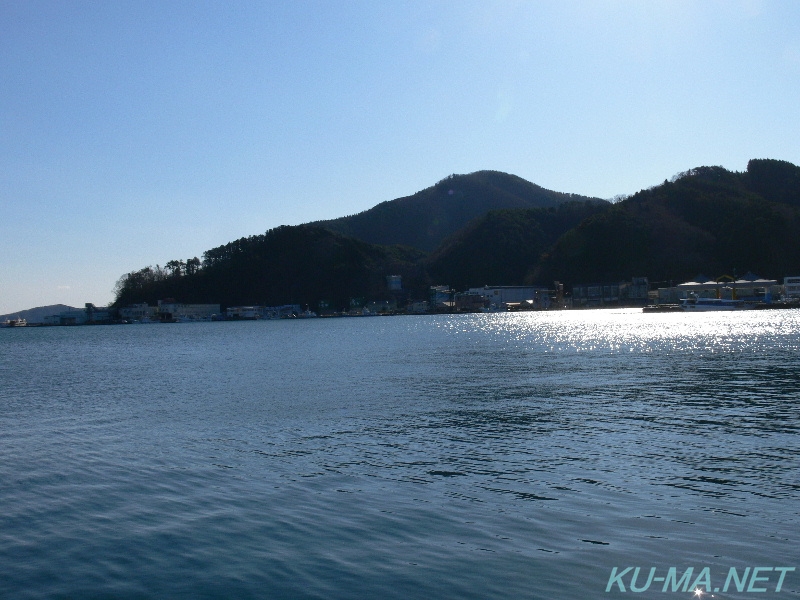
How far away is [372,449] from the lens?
17.8 metres

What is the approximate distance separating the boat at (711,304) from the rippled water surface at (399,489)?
110m

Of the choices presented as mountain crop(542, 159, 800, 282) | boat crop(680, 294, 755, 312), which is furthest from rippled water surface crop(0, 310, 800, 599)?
mountain crop(542, 159, 800, 282)

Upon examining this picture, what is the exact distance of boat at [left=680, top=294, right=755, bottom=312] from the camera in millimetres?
131500

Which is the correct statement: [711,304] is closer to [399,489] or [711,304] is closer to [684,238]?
[684,238]

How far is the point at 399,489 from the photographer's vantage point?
44.9 ft

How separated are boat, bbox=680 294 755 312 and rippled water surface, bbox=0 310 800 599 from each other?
4347 inches

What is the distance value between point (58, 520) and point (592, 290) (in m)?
182

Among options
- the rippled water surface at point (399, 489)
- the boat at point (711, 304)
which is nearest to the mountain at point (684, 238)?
the boat at point (711, 304)

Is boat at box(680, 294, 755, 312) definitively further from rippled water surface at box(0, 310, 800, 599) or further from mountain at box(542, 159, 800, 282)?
rippled water surface at box(0, 310, 800, 599)

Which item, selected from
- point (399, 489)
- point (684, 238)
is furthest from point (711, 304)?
point (399, 489)

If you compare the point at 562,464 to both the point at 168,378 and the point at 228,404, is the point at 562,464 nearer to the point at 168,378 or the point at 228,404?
the point at 228,404

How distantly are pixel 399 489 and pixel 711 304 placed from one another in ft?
437

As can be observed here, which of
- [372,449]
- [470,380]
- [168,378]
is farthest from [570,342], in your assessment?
[372,449]

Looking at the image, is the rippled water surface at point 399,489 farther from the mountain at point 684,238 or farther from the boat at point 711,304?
the mountain at point 684,238
